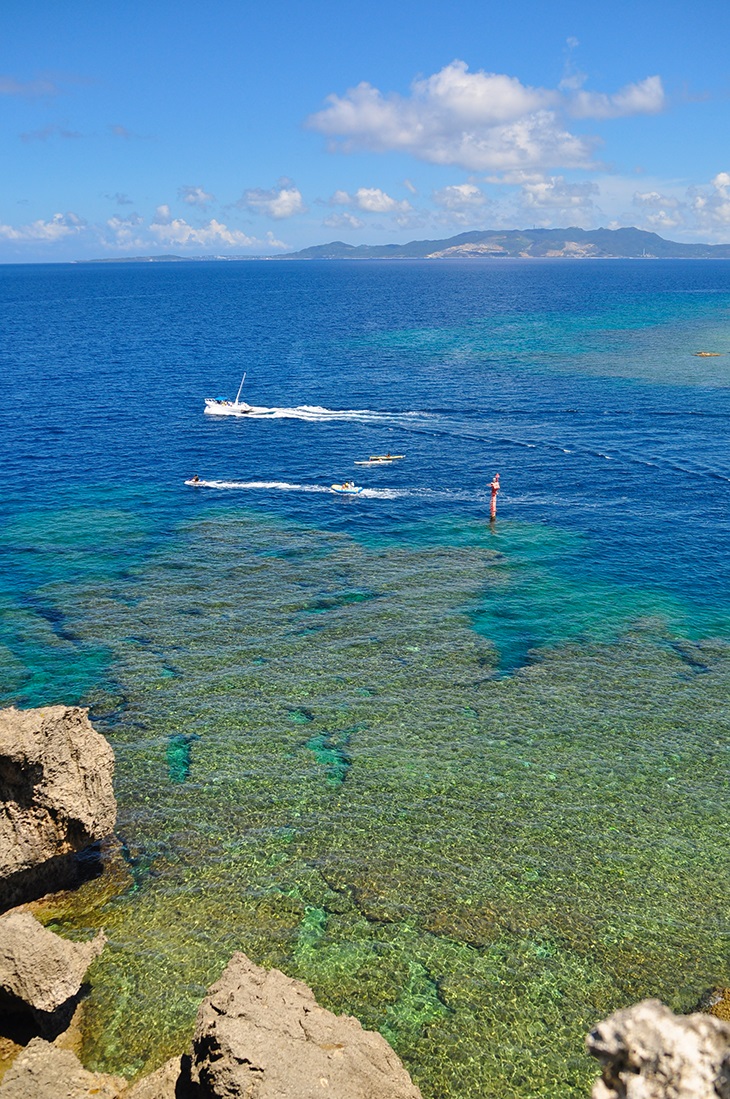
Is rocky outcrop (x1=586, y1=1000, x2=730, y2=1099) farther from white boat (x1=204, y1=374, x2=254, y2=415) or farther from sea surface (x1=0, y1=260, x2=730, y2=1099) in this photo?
white boat (x1=204, y1=374, x2=254, y2=415)

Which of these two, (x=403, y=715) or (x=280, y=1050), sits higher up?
(x=280, y=1050)

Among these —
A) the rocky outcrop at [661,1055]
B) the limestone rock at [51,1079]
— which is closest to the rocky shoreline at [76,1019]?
the limestone rock at [51,1079]

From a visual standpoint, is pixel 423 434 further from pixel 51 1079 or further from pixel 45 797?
pixel 51 1079

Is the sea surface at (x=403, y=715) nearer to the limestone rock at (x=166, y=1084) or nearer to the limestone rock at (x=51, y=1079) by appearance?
the limestone rock at (x=51, y=1079)

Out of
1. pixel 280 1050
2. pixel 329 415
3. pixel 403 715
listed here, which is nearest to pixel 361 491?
pixel 329 415

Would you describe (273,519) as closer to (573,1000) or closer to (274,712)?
(274,712)
